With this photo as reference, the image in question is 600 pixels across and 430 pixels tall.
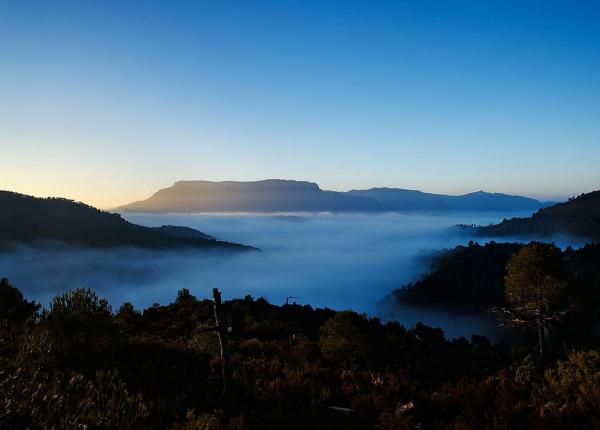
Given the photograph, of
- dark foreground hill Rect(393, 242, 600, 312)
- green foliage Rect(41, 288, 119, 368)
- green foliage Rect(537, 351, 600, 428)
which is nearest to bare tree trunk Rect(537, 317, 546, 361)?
green foliage Rect(537, 351, 600, 428)

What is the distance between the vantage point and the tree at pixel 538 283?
27234mm

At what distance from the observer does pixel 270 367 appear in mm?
21969

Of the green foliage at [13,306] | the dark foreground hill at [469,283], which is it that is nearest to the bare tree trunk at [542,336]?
the green foliage at [13,306]

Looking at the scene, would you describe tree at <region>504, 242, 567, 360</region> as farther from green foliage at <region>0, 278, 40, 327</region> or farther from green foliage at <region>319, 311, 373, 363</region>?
green foliage at <region>0, 278, 40, 327</region>

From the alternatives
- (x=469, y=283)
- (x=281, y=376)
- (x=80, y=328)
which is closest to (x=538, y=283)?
(x=281, y=376)

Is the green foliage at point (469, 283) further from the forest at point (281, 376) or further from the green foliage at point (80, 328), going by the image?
the green foliage at point (80, 328)

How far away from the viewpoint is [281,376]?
68.3 feet

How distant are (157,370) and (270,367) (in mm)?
5598

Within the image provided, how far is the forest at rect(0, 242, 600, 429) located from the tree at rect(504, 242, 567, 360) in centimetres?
7

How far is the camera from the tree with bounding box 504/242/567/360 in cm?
2723

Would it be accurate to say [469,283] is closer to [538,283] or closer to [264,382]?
[538,283]

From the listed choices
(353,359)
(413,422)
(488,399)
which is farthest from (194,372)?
(488,399)

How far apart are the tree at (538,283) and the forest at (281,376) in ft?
0.25

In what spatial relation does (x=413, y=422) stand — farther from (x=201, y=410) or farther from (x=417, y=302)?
(x=417, y=302)
